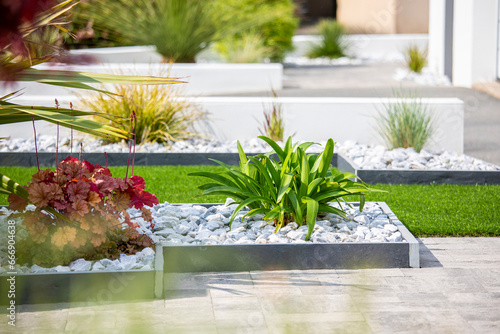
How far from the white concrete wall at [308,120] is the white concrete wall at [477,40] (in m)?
5.82

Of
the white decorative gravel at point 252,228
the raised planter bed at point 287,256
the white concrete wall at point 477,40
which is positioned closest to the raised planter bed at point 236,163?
the white decorative gravel at point 252,228

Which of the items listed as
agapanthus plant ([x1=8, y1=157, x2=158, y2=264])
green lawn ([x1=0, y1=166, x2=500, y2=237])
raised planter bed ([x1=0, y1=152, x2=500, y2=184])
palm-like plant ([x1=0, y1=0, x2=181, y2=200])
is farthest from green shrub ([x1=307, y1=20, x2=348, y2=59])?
agapanthus plant ([x1=8, y1=157, x2=158, y2=264])

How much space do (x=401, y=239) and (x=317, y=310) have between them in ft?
3.32

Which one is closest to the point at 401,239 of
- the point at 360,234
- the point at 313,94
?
the point at 360,234

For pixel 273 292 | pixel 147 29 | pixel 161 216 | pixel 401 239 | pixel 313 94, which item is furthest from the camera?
pixel 147 29

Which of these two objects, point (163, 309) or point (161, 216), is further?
point (161, 216)

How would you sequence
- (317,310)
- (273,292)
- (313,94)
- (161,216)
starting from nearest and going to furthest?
1. (317,310)
2. (273,292)
3. (161,216)
4. (313,94)

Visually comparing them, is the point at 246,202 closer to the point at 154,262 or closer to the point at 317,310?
the point at 154,262

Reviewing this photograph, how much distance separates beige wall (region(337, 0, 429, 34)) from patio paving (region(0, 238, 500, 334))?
1997cm

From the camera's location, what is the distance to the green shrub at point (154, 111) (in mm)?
6637

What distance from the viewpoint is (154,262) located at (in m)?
3.45

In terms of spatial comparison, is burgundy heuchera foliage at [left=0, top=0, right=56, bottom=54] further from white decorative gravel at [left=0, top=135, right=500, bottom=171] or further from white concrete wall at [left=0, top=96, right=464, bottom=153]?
white concrete wall at [left=0, top=96, right=464, bottom=153]

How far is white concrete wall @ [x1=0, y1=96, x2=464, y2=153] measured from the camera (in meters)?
6.98

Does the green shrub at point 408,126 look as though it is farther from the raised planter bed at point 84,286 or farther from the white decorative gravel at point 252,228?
the raised planter bed at point 84,286
